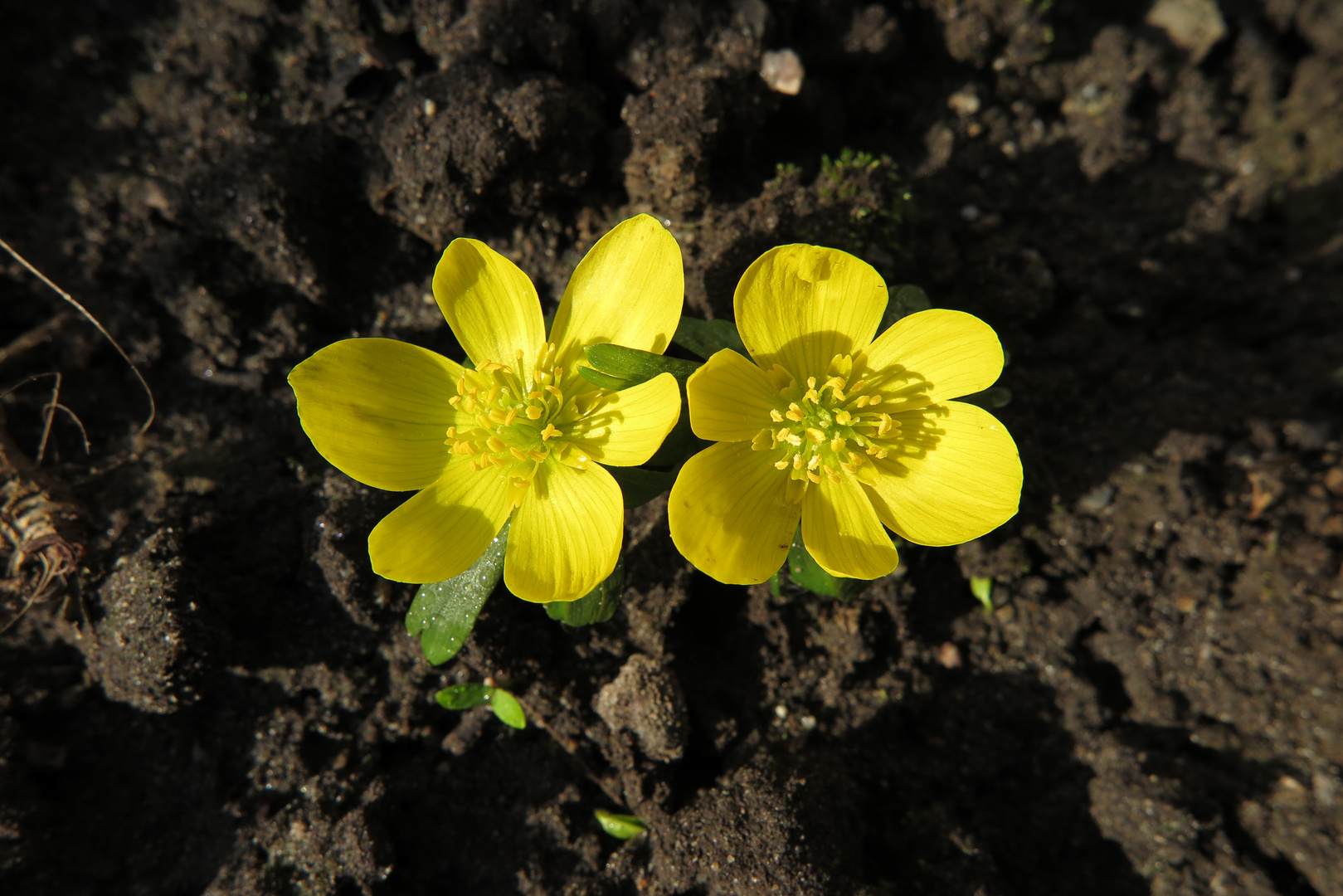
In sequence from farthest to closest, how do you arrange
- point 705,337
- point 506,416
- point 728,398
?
point 705,337 → point 506,416 → point 728,398

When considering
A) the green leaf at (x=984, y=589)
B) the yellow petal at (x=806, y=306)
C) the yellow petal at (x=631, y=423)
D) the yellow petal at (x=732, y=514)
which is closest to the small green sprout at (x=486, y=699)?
the yellow petal at (x=631, y=423)

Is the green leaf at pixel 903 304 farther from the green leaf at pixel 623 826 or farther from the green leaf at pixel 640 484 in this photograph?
the green leaf at pixel 623 826

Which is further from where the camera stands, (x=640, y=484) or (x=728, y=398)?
(x=640, y=484)

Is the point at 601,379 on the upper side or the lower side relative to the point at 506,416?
upper

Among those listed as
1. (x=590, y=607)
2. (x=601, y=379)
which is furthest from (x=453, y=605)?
(x=601, y=379)

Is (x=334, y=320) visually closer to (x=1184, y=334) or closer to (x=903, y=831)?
(x=903, y=831)

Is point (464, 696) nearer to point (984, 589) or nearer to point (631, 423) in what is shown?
point (631, 423)

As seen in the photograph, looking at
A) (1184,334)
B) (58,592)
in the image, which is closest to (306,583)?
(58,592)
